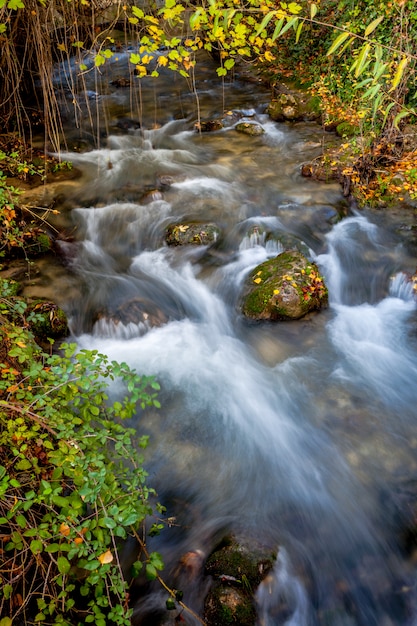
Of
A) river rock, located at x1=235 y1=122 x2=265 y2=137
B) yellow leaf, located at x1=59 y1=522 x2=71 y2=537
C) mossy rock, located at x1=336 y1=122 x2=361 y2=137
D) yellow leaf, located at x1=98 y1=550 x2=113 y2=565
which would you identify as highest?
mossy rock, located at x1=336 y1=122 x2=361 y2=137

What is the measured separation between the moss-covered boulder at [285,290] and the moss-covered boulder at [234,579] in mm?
2773

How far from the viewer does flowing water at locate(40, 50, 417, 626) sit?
317cm

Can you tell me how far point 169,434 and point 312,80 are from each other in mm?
9220

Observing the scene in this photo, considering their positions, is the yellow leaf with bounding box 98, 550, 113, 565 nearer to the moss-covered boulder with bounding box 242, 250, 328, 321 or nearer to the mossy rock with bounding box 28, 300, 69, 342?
the mossy rock with bounding box 28, 300, 69, 342

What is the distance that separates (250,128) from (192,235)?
13.3 feet

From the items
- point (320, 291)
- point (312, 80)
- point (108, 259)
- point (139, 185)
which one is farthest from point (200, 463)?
point (312, 80)

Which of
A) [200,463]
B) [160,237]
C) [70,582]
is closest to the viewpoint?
[70,582]

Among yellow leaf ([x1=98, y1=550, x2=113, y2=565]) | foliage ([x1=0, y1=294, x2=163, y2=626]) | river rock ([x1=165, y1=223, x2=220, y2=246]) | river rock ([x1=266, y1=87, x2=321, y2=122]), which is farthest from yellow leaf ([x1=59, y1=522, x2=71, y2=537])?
river rock ([x1=266, y1=87, x2=321, y2=122])

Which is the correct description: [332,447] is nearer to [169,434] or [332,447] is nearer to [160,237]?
[169,434]

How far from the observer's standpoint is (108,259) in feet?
20.3

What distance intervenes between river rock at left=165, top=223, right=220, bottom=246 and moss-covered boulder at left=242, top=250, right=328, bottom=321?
117 cm

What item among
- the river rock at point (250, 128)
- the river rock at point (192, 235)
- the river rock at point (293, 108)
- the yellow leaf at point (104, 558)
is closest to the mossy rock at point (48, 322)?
the river rock at point (192, 235)

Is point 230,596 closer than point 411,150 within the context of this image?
Yes

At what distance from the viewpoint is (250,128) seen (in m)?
8.96
